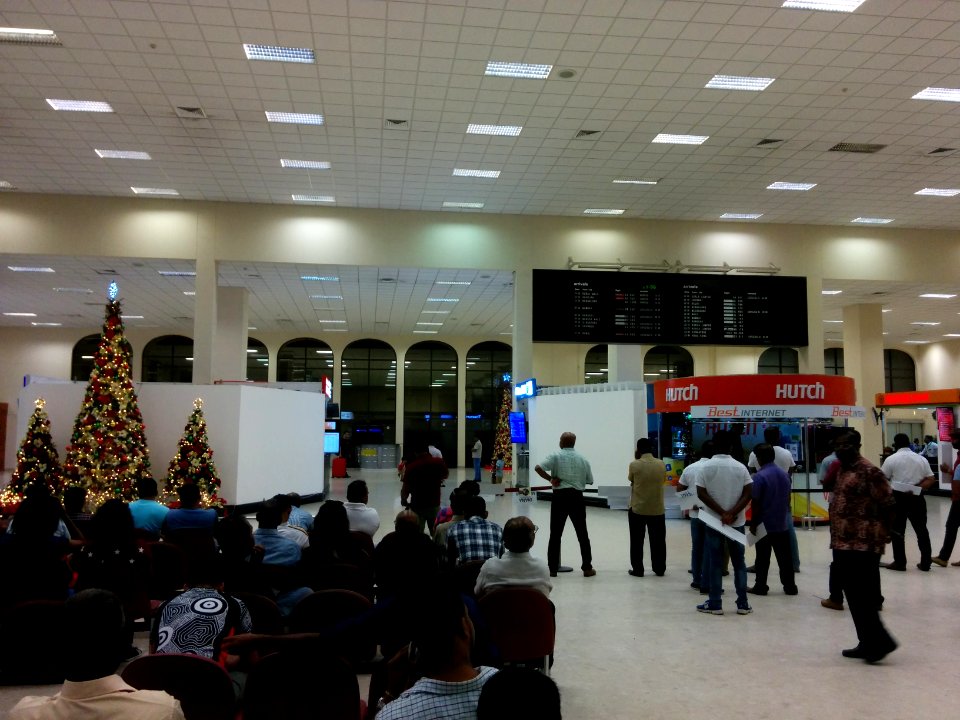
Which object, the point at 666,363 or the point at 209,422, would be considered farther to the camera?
the point at 666,363

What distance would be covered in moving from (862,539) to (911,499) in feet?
13.8

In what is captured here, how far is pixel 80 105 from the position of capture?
11250mm

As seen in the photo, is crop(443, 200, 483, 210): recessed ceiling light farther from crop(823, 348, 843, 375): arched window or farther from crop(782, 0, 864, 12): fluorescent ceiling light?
crop(823, 348, 843, 375): arched window

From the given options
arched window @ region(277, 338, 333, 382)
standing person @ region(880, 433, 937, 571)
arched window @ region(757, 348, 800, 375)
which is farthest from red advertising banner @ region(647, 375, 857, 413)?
arched window @ region(277, 338, 333, 382)

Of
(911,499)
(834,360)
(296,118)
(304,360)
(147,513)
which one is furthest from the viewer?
(834,360)

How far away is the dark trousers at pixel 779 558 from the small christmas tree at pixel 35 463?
1078 cm

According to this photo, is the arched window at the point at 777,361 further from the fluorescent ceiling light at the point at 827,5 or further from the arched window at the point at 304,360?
the fluorescent ceiling light at the point at 827,5

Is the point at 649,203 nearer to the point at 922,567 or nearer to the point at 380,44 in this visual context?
the point at 380,44

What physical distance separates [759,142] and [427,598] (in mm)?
12199

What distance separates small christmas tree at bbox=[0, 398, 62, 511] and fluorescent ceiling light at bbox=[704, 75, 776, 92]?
1186 centimetres

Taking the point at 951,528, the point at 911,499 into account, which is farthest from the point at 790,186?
the point at 951,528

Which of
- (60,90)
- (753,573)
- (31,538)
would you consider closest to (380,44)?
(60,90)

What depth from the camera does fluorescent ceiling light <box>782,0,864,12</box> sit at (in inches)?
332

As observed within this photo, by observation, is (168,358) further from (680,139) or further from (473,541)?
(473,541)
